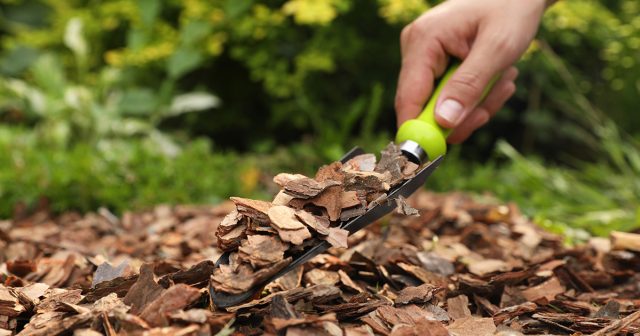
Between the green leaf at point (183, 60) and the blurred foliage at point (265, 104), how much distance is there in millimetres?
10

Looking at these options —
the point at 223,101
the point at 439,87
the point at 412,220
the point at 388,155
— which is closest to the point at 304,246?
the point at 388,155

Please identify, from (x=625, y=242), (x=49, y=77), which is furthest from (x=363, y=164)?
(x=49, y=77)

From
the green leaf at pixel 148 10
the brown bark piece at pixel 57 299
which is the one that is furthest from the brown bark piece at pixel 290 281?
the green leaf at pixel 148 10

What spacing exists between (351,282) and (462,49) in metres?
0.83

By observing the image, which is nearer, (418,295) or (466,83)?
(418,295)

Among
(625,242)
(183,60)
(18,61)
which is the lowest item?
(625,242)

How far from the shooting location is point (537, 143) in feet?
16.6

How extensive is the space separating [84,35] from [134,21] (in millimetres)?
749

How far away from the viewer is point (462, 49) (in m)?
1.94

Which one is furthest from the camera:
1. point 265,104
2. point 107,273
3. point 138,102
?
point 265,104

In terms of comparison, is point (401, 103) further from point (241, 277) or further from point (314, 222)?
point (241, 277)

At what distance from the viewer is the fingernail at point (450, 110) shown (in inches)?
69.9

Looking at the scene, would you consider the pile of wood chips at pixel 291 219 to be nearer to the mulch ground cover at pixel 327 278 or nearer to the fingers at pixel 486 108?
the mulch ground cover at pixel 327 278

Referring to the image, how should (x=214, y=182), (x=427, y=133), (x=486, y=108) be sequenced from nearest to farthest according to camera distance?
(x=427, y=133) < (x=486, y=108) < (x=214, y=182)
